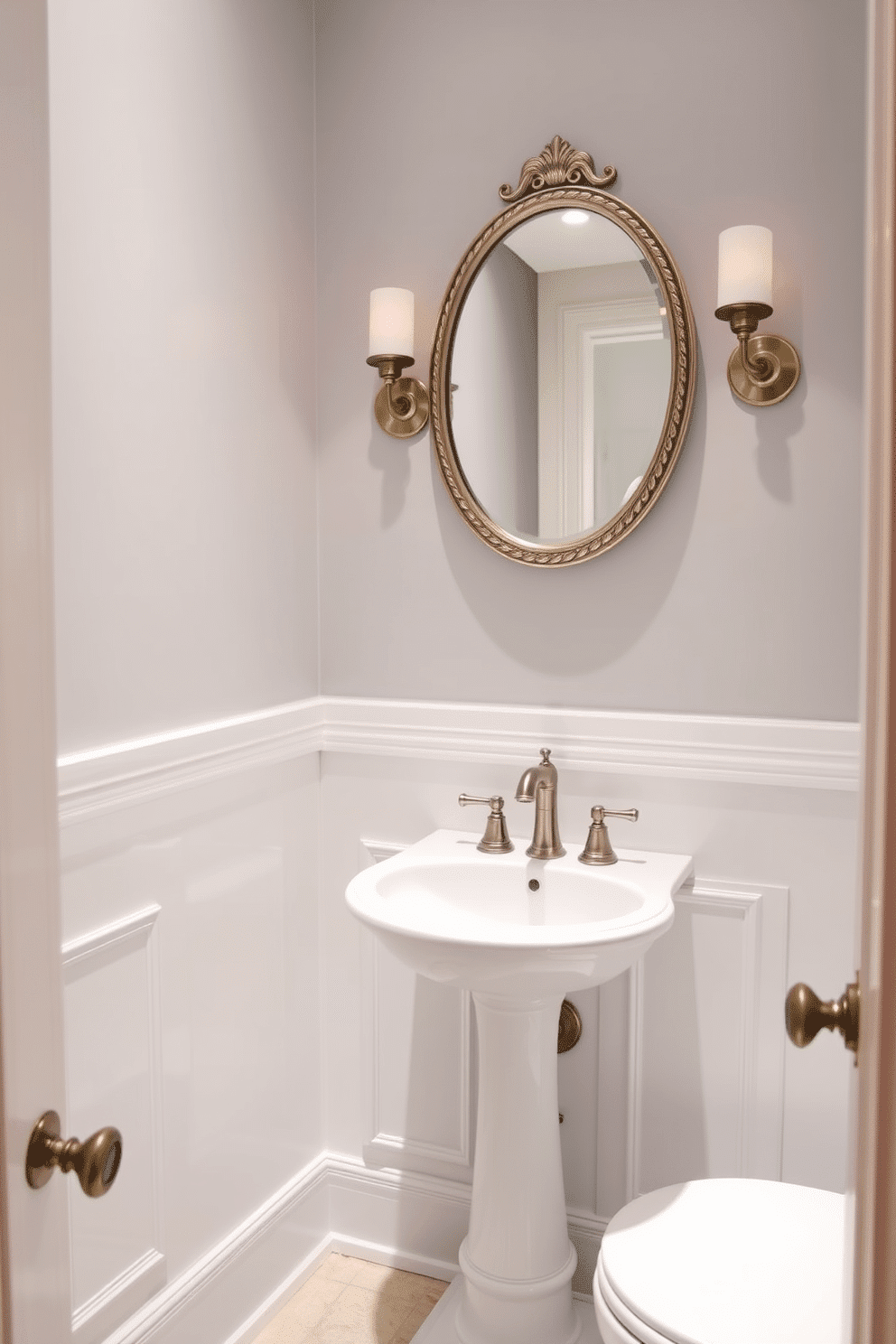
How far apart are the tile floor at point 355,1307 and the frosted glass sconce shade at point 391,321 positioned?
175cm

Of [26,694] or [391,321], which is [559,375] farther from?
[26,694]

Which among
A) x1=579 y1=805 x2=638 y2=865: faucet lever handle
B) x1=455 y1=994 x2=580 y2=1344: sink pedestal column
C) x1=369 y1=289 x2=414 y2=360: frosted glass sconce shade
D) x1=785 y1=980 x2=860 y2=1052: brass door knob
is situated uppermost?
x1=369 y1=289 x2=414 y2=360: frosted glass sconce shade

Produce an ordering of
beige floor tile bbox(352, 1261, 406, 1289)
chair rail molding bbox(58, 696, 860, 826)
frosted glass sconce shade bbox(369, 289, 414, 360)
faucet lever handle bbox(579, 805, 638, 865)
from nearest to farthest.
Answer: chair rail molding bbox(58, 696, 860, 826) → faucet lever handle bbox(579, 805, 638, 865) → frosted glass sconce shade bbox(369, 289, 414, 360) → beige floor tile bbox(352, 1261, 406, 1289)

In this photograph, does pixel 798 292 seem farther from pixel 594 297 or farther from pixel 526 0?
pixel 526 0

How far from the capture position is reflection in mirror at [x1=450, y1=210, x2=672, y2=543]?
178 centimetres

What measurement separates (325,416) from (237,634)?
1.71 feet

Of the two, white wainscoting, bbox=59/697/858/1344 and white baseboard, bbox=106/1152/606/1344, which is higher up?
white wainscoting, bbox=59/697/858/1344

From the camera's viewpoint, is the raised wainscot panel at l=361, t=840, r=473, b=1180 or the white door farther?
the raised wainscot panel at l=361, t=840, r=473, b=1180

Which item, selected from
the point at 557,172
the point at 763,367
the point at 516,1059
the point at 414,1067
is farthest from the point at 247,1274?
the point at 557,172

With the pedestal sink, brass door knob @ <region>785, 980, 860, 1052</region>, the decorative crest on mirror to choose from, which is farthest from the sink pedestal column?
the decorative crest on mirror

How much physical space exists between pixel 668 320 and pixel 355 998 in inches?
55.7

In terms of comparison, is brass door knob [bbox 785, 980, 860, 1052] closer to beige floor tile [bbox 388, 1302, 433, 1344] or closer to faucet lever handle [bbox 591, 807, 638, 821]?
faucet lever handle [bbox 591, 807, 638, 821]

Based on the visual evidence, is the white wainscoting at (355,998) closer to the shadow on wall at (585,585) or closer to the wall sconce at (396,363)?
the shadow on wall at (585,585)

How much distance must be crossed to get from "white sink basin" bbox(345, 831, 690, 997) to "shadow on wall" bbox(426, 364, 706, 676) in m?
0.37
